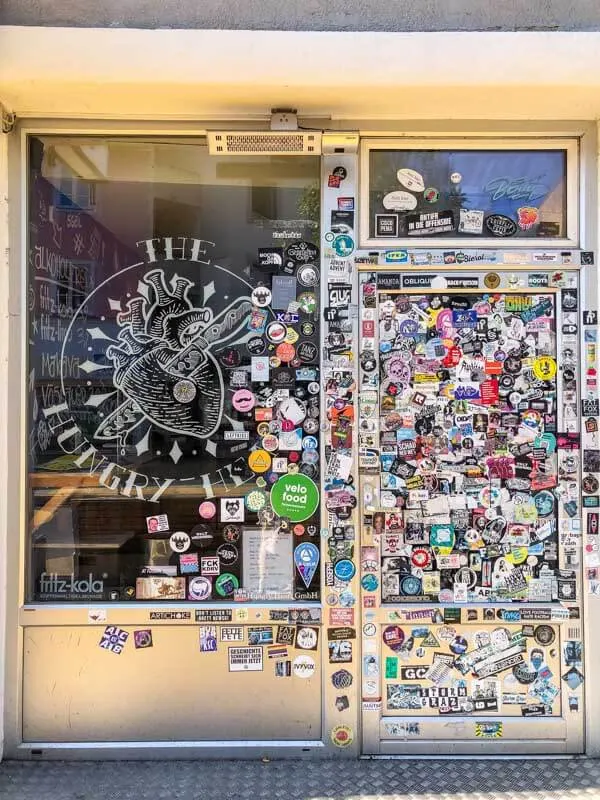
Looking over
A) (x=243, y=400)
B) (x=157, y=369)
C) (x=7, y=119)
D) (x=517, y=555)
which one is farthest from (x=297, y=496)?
(x=7, y=119)

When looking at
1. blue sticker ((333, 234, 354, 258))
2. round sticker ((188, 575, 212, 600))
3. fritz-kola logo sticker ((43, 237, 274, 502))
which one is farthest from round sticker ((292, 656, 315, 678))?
blue sticker ((333, 234, 354, 258))

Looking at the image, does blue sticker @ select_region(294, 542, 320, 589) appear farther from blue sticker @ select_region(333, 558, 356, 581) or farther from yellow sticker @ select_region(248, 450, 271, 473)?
yellow sticker @ select_region(248, 450, 271, 473)

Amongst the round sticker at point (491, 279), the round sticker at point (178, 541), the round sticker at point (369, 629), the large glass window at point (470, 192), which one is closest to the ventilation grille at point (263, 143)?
the large glass window at point (470, 192)

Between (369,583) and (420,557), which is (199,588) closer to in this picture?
(369,583)

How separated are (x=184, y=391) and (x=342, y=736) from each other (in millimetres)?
2106

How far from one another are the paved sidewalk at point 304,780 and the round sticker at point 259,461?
1.59 metres

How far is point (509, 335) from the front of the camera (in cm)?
348

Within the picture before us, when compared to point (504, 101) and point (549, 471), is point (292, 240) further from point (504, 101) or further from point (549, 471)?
point (549, 471)

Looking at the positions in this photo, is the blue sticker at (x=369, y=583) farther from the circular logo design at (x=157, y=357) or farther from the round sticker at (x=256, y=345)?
the round sticker at (x=256, y=345)

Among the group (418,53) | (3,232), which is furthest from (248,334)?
(418,53)

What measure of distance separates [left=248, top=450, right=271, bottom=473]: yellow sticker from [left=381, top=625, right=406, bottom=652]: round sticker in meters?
1.13

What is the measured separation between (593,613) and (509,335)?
163 cm

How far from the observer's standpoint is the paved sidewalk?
119 inches

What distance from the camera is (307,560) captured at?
11.3 feet
